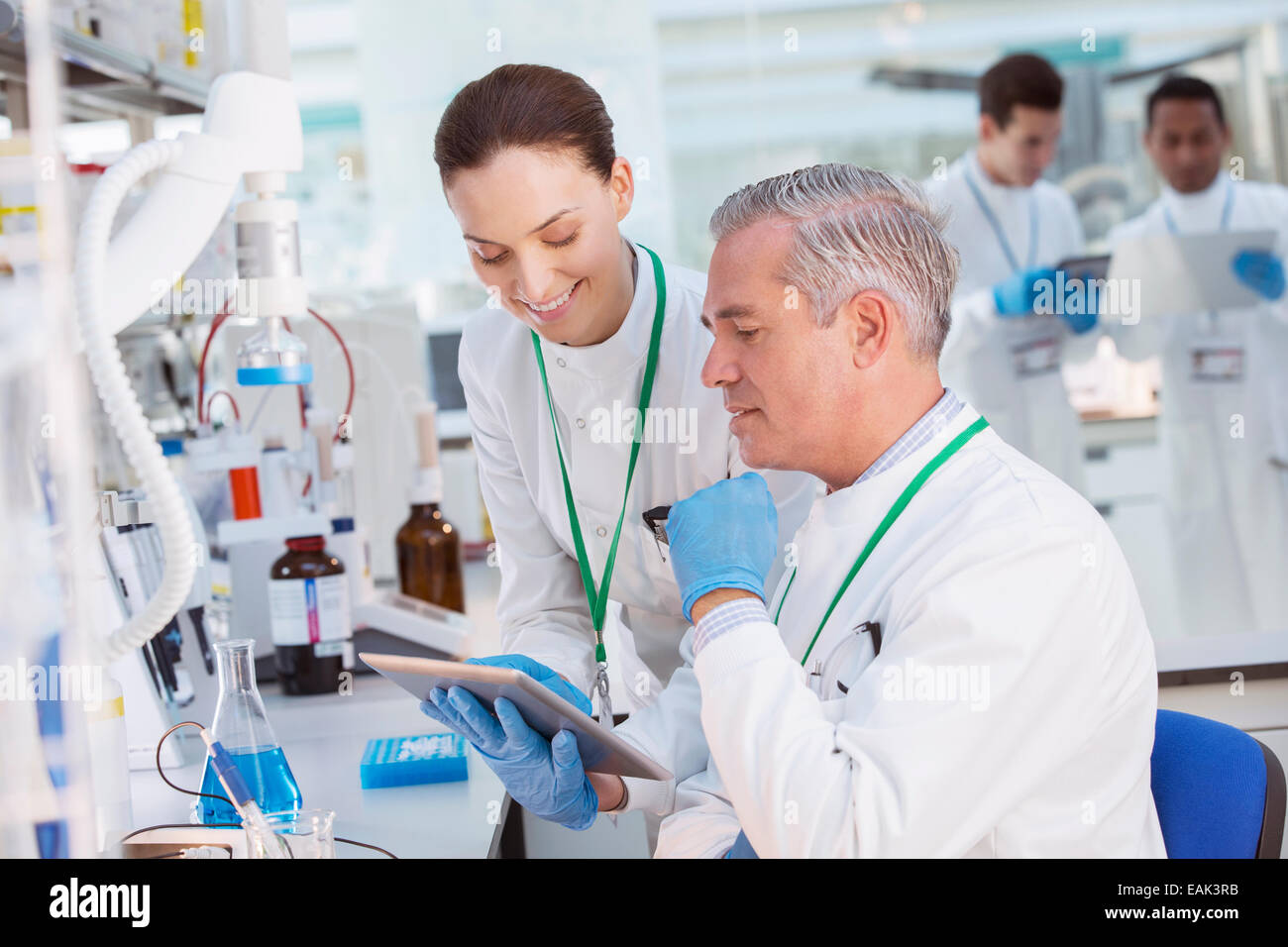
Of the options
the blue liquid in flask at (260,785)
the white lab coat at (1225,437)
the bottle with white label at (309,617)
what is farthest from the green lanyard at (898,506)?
the white lab coat at (1225,437)

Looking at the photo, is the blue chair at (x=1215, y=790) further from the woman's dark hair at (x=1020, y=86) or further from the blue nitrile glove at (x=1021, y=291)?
the woman's dark hair at (x=1020, y=86)

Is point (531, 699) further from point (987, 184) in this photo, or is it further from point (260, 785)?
point (987, 184)

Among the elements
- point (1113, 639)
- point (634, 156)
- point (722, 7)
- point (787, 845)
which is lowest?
point (787, 845)

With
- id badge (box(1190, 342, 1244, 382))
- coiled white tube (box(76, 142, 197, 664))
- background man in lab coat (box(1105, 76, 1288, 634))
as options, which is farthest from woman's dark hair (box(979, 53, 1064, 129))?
coiled white tube (box(76, 142, 197, 664))

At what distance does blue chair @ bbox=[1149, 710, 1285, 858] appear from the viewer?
112 centimetres

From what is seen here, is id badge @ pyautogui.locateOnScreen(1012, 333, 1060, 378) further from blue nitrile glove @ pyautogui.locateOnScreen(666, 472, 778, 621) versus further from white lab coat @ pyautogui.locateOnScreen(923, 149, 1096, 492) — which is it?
blue nitrile glove @ pyautogui.locateOnScreen(666, 472, 778, 621)

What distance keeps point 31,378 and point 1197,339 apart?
3822 millimetres

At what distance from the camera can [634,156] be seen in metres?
5.44

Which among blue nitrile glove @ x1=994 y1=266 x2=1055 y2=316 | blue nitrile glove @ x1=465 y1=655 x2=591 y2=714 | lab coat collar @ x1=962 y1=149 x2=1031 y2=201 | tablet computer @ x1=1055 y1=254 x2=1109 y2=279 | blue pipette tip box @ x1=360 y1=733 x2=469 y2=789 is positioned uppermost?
lab coat collar @ x1=962 y1=149 x2=1031 y2=201

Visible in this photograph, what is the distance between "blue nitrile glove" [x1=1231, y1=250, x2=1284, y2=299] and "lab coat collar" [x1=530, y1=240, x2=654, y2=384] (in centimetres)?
248

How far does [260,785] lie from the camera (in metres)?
1.32

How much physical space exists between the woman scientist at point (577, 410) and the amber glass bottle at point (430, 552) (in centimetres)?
51

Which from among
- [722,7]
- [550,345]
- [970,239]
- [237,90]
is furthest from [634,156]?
[237,90]
